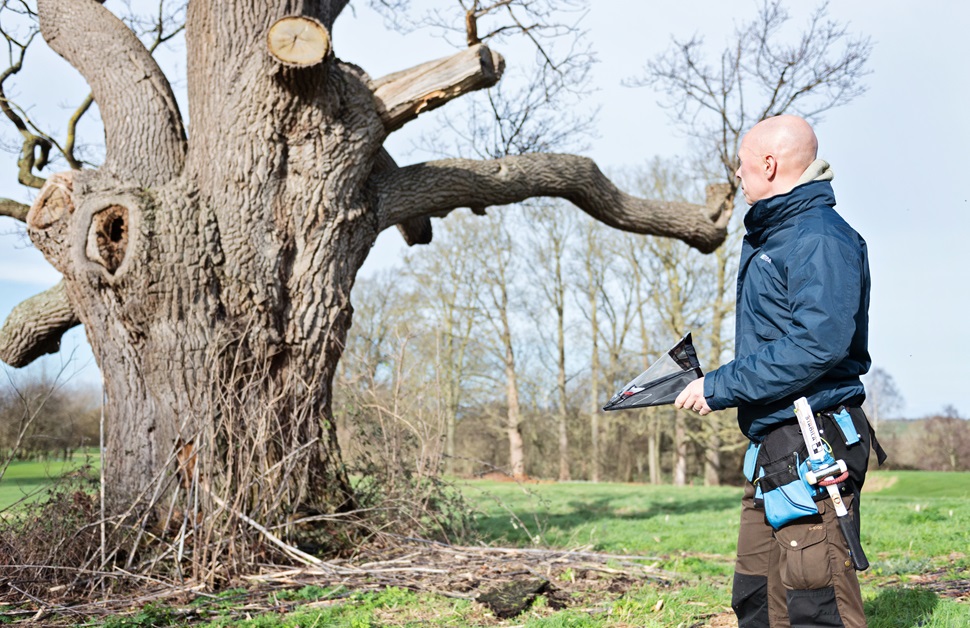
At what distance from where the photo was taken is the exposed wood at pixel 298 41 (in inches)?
248

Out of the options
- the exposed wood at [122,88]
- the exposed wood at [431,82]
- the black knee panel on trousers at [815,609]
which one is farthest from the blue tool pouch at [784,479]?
the exposed wood at [122,88]

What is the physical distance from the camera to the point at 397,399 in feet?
21.9

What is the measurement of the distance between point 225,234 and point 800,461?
17.3ft

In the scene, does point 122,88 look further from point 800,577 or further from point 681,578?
point 800,577

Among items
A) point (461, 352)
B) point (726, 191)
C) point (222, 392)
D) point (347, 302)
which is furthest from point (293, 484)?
point (461, 352)

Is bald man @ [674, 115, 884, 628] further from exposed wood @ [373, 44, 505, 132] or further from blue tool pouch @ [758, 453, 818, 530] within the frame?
exposed wood @ [373, 44, 505, 132]

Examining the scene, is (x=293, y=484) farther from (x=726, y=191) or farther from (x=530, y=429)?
(x=530, y=429)

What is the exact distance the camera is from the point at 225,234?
6.52 m

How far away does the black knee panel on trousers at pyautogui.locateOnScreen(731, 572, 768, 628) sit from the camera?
8.84 ft

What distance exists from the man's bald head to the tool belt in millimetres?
811

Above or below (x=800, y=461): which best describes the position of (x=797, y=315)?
above

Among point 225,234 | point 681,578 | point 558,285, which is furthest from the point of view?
point 558,285

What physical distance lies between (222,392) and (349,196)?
2117 millimetres

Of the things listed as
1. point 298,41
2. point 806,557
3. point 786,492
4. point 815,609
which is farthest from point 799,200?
point 298,41
